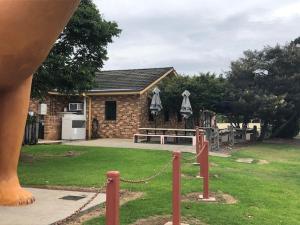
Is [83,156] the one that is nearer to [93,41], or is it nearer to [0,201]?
[93,41]

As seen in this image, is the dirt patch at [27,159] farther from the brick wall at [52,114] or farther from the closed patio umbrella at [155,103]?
the closed patio umbrella at [155,103]

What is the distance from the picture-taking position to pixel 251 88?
78.5 ft

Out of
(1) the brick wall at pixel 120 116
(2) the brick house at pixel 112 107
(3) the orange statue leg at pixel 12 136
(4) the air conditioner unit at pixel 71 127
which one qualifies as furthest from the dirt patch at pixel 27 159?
(1) the brick wall at pixel 120 116

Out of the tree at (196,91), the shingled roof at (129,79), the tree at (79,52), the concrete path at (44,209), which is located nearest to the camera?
the concrete path at (44,209)

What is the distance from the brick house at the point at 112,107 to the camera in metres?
23.5

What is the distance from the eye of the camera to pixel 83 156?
1464 cm

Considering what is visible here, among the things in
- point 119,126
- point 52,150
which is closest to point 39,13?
point 52,150

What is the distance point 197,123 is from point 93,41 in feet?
43.5

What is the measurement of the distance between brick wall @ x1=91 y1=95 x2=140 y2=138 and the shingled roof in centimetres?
47

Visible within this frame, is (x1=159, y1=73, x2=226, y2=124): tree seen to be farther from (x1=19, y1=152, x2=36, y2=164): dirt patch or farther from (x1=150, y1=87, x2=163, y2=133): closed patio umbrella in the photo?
(x1=19, y1=152, x2=36, y2=164): dirt patch

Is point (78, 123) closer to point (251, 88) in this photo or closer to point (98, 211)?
A: point (251, 88)

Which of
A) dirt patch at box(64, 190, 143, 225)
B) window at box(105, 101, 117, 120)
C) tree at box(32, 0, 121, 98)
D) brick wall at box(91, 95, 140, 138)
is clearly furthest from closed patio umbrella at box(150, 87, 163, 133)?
dirt patch at box(64, 190, 143, 225)

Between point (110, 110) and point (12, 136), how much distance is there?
18.2m

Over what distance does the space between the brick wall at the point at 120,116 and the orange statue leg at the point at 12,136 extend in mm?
16864
